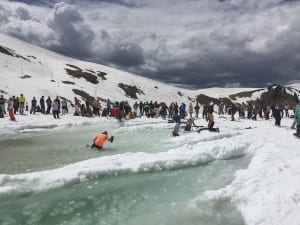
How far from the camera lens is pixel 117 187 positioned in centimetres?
1082

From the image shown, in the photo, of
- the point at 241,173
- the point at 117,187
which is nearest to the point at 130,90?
the point at 241,173

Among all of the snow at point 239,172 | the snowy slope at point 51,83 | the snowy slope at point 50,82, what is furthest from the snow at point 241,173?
the snowy slope at point 50,82

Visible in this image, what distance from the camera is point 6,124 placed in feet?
89.1

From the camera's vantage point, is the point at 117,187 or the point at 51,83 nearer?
the point at 117,187

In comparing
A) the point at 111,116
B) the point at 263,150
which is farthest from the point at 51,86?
the point at 263,150

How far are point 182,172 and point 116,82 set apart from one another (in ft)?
280

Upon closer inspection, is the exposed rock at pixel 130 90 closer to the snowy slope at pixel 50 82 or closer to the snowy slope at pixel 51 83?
the snowy slope at pixel 51 83

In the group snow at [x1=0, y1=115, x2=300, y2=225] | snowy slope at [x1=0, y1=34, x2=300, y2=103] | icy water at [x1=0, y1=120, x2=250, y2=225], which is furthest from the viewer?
snowy slope at [x1=0, y1=34, x2=300, y2=103]

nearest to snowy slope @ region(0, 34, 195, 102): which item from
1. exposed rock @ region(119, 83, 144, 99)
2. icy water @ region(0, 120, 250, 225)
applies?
exposed rock @ region(119, 83, 144, 99)

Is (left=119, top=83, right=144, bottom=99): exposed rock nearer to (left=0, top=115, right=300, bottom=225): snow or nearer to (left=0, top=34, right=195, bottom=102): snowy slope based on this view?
(left=0, top=34, right=195, bottom=102): snowy slope

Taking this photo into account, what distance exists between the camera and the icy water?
832cm

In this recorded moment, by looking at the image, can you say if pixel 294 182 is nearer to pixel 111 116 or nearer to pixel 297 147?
pixel 297 147

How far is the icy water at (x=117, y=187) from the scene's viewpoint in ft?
27.3

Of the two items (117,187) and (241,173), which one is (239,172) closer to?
(241,173)
